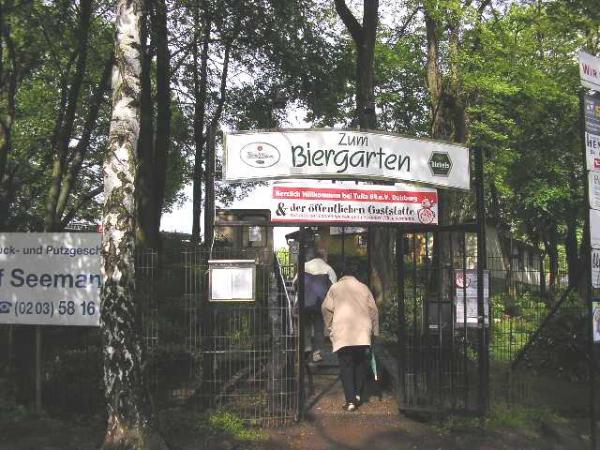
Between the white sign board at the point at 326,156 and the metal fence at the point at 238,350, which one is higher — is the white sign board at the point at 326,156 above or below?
above

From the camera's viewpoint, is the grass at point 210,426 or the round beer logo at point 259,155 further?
the round beer logo at point 259,155

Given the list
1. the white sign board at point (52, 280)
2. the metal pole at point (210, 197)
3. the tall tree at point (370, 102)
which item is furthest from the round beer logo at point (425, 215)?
the tall tree at point (370, 102)

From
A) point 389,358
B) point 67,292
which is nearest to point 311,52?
point 389,358

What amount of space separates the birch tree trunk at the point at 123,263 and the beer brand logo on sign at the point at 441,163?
3.89 metres

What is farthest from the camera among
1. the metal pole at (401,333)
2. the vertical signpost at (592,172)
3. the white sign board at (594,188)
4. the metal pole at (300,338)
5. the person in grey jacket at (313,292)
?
the person in grey jacket at (313,292)

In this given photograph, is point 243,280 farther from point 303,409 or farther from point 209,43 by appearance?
point 209,43

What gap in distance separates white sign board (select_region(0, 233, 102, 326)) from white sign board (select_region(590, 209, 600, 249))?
18.5 feet

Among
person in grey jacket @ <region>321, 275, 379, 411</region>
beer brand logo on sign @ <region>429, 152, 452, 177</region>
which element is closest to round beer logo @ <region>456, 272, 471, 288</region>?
person in grey jacket @ <region>321, 275, 379, 411</region>

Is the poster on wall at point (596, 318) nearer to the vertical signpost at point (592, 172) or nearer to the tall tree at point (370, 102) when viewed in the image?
the vertical signpost at point (592, 172)

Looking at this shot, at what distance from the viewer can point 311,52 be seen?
1605 cm

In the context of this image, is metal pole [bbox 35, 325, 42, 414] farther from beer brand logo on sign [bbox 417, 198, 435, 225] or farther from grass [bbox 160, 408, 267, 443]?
beer brand logo on sign [bbox 417, 198, 435, 225]

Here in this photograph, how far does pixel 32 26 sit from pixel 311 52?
781 cm

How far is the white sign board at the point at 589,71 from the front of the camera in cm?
718

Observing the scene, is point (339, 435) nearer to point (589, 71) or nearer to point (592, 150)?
point (592, 150)
